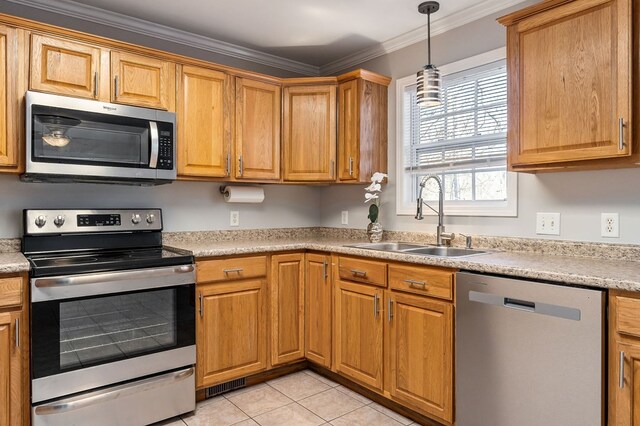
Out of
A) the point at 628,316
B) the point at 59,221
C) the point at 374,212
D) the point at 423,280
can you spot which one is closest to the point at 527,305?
the point at 628,316

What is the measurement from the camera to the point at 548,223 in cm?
227

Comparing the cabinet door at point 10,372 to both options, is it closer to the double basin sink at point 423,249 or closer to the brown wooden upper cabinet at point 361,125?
the double basin sink at point 423,249

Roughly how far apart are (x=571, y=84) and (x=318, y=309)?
1.95 meters

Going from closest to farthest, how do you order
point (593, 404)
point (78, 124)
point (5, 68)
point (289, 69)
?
point (593, 404) < point (5, 68) < point (78, 124) < point (289, 69)

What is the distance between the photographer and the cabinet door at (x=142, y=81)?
2.45 metres

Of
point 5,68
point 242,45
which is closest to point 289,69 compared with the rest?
point 242,45

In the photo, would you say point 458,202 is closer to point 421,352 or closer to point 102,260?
point 421,352

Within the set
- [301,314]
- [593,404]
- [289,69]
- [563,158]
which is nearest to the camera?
[593,404]

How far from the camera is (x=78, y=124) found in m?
2.28

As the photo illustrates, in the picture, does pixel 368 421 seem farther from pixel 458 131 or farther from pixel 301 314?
pixel 458 131

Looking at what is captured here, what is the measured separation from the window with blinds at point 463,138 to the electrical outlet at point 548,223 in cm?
27

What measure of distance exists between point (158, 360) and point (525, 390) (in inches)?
71.6

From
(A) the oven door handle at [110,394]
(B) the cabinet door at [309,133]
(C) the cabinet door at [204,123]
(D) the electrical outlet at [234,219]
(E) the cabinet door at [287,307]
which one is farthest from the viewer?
(D) the electrical outlet at [234,219]

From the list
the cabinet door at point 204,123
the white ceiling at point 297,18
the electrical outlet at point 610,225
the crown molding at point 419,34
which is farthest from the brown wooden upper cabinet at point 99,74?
the electrical outlet at point 610,225
